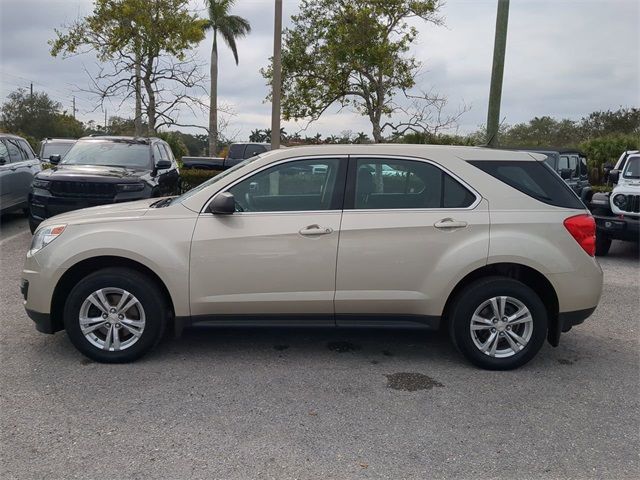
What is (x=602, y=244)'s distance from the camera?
971 centimetres

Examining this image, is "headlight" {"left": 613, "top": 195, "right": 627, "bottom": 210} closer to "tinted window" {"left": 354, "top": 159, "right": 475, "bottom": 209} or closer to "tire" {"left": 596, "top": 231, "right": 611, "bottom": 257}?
"tire" {"left": 596, "top": 231, "right": 611, "bottom": 257}

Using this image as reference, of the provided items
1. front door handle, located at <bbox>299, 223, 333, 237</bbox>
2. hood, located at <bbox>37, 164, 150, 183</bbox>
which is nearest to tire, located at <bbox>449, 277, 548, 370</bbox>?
front door handle, located at <bbox>299, 223, 333, 237</bbox>

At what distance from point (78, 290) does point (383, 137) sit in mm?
12142

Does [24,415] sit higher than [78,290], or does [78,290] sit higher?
[78,290]

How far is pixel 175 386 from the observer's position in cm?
400

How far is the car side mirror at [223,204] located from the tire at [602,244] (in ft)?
24.7

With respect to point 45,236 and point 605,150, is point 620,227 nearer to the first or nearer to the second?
point 45,236

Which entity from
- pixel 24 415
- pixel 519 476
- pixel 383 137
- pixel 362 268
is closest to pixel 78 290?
pixel 24 415

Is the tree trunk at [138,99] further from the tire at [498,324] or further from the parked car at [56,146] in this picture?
the tire at [498,324]

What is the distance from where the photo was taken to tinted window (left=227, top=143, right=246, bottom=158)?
21.0 meters

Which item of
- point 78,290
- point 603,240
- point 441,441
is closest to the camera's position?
point 441,441

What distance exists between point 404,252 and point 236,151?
57.8 feet

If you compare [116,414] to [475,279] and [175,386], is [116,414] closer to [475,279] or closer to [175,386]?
[175,386]

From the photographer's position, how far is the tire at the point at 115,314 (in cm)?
427
